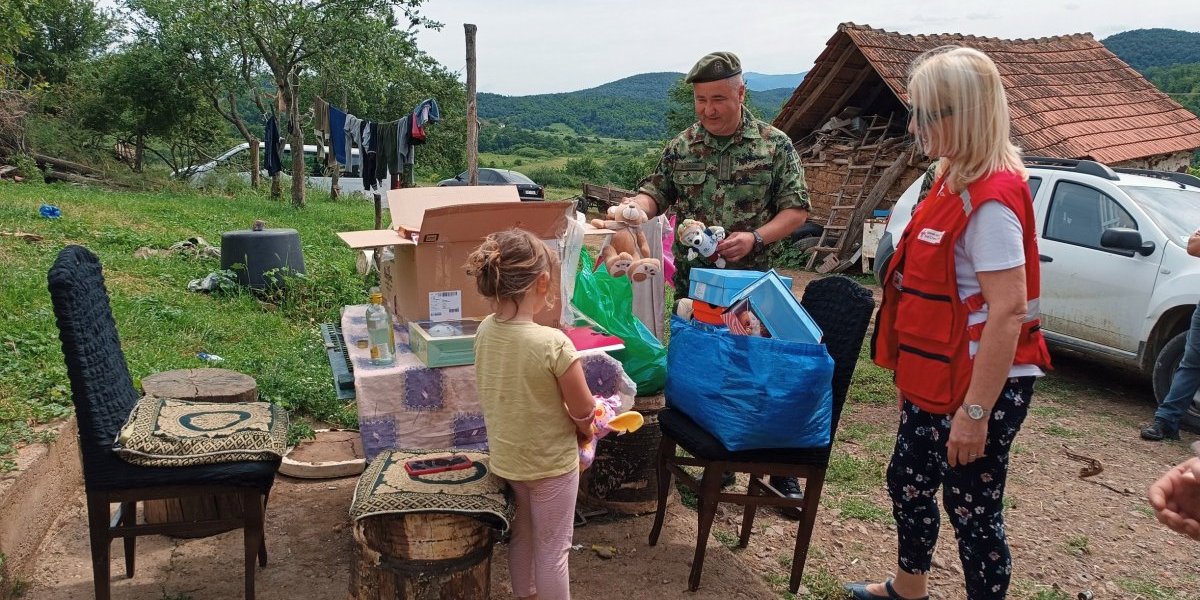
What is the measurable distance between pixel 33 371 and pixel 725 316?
375cm

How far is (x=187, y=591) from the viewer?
3.15 m

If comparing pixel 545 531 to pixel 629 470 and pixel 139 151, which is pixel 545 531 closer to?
pixel 629 470

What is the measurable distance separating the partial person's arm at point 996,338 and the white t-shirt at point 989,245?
0.10 feet

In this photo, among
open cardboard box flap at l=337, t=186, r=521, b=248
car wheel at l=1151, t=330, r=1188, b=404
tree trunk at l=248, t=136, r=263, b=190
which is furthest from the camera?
tree trunk at l=248, t=136, r=263, b=190

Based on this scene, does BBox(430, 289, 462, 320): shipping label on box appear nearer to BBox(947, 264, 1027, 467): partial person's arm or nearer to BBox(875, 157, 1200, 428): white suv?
BBox(947, 264, 1027, 467): partial person's arm

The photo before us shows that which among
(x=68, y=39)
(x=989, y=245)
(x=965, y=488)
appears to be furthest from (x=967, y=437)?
(x=68, y=39)

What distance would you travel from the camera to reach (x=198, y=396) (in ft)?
11.9

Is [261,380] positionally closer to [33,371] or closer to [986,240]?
[33,371]

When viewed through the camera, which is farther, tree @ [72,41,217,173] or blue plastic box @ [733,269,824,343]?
tree @ [72,41,217,173]

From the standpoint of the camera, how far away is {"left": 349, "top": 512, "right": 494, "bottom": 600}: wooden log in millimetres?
2418

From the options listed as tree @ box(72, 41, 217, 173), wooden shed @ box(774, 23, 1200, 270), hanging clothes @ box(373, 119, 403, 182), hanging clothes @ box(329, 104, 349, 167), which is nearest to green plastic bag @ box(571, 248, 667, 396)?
wooden shed @ box(774, 23, 1200, 270)

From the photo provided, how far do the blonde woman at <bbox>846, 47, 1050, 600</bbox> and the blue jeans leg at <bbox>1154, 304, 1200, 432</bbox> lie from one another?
352 cm

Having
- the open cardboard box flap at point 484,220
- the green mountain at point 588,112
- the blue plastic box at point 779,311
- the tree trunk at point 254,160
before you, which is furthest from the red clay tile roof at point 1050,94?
the green mountain at point 588,112

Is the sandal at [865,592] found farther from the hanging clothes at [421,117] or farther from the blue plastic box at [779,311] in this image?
the hanging clothes at [421,117]
